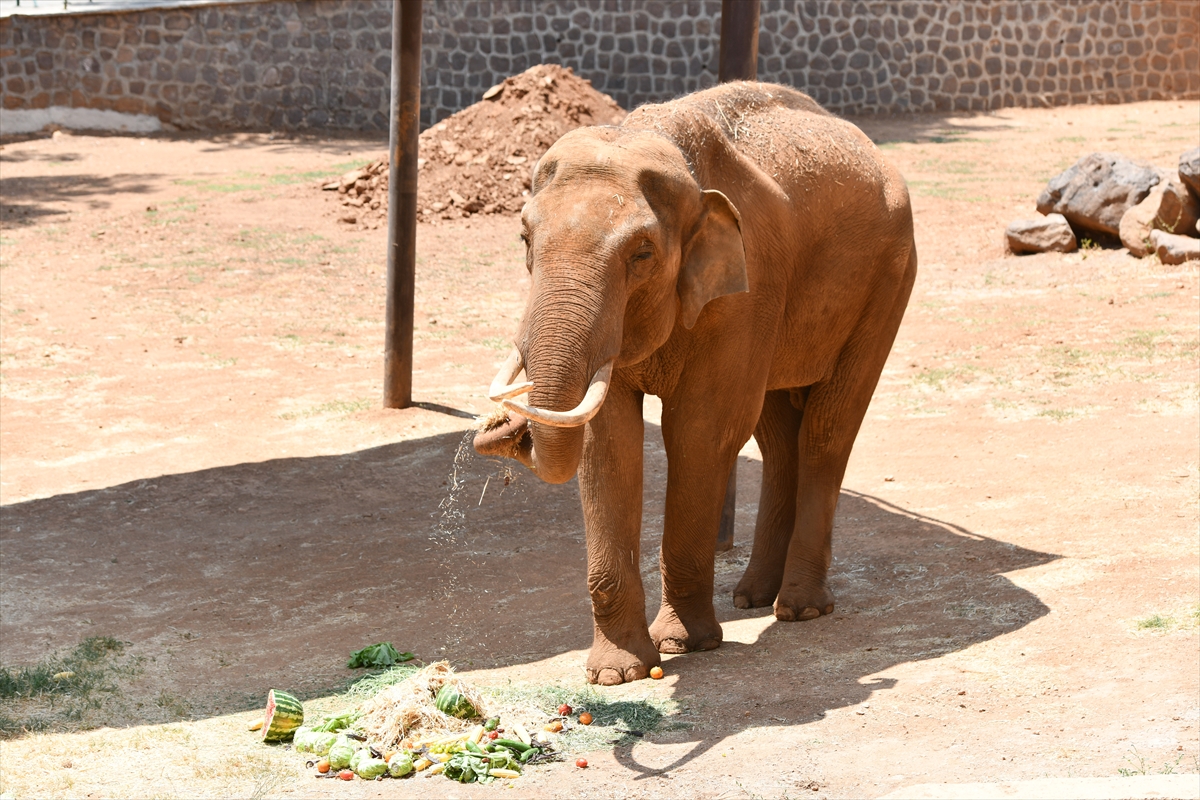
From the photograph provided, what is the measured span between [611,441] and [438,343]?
7746 millimetres

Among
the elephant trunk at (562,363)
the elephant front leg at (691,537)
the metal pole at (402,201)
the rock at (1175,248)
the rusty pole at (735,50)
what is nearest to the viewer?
the elephant trunk at (562,363)

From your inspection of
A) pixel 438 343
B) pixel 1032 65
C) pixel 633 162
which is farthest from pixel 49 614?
pixel 1032 65

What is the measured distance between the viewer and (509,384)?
4.70m

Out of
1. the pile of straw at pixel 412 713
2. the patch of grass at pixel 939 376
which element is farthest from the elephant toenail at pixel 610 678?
the patch of grass at pixel 939 376

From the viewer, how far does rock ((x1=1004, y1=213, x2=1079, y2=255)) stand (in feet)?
48.9

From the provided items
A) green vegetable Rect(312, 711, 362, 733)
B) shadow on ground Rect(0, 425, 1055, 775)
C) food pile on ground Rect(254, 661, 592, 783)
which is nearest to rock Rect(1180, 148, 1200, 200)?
shadow on ground Rect(0, 425, 1055, 775)

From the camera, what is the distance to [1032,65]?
1021 inches

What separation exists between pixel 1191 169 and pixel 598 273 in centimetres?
1069

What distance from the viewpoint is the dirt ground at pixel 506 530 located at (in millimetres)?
4980

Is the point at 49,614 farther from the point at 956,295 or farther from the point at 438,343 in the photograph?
the point at 956,295

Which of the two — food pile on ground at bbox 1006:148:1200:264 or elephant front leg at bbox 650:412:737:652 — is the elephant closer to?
elephant front leg at bbox 650:412:737:652

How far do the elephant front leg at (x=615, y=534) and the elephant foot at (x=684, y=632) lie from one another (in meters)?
0.26

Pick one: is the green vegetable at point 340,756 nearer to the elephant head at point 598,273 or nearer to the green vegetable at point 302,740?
the green vegetable at point 302,740

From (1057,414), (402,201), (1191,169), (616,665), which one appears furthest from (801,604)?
(1191,169)
